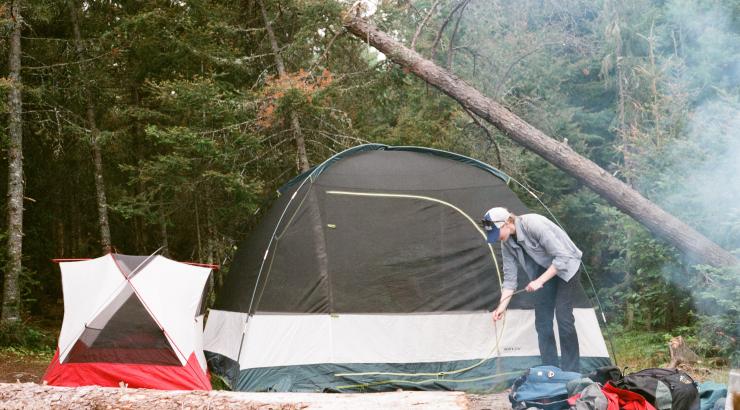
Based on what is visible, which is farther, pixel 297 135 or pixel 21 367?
pixel 297 135

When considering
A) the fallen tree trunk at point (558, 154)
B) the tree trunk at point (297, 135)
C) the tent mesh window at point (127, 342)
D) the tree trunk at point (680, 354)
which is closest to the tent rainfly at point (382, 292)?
the tent mesh window at point (127, 342)

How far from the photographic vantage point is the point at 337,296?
18.9 feet

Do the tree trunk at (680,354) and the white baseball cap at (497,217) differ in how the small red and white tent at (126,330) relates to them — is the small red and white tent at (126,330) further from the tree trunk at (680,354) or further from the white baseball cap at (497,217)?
the tree trunk at (680,354)

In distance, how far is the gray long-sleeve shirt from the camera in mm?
5055

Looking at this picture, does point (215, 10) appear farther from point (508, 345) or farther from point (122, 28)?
point (508, 345)

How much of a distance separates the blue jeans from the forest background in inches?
76.4

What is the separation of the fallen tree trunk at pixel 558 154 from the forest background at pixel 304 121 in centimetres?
31

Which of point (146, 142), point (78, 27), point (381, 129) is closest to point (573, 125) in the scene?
point (381, 129)

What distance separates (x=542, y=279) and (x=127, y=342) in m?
3.42

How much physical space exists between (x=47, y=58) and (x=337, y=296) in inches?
284

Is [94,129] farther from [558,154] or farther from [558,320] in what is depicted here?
[558,320]

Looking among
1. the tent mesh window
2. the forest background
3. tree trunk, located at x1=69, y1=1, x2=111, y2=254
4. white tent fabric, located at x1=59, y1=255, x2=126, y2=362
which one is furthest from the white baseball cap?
tree trunk, located at x1=69, y1=1, x2=111, y2=254

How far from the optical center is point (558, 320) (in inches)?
204

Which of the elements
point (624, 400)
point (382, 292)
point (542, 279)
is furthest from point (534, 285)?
point (382, 292)
